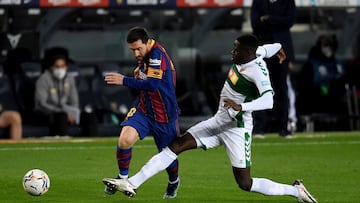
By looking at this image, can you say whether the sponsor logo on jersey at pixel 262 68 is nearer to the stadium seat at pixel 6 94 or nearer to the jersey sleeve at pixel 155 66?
the jersey sleeve at pixel 155 66

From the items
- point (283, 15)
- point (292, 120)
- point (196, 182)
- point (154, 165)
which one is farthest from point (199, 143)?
point (292, 120)

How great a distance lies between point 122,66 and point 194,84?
1378 mm

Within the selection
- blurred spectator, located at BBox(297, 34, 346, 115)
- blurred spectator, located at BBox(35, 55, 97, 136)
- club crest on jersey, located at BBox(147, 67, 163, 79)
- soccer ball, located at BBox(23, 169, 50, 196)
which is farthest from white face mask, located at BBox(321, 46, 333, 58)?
soccer ball, located at BBox(23, 169, 50, 196)

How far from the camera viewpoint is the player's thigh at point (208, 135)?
1263 centimetres

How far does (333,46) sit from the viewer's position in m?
23.5

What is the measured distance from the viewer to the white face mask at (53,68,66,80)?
22.2 metres

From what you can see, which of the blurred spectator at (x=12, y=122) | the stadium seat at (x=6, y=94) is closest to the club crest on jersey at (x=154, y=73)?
the blurred spectator at (x=12, y=122)

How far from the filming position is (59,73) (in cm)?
2223

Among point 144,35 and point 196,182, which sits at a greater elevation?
point 144,35

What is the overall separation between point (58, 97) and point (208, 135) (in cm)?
995

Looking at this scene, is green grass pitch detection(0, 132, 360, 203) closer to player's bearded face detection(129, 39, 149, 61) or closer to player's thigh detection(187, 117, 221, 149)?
player's thigh detection(187, 117, 221, 149)

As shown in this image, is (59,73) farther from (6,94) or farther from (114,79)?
(114,79)

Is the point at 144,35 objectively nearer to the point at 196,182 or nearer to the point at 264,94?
the point at 264,94

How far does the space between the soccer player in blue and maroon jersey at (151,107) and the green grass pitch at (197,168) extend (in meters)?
0.45
